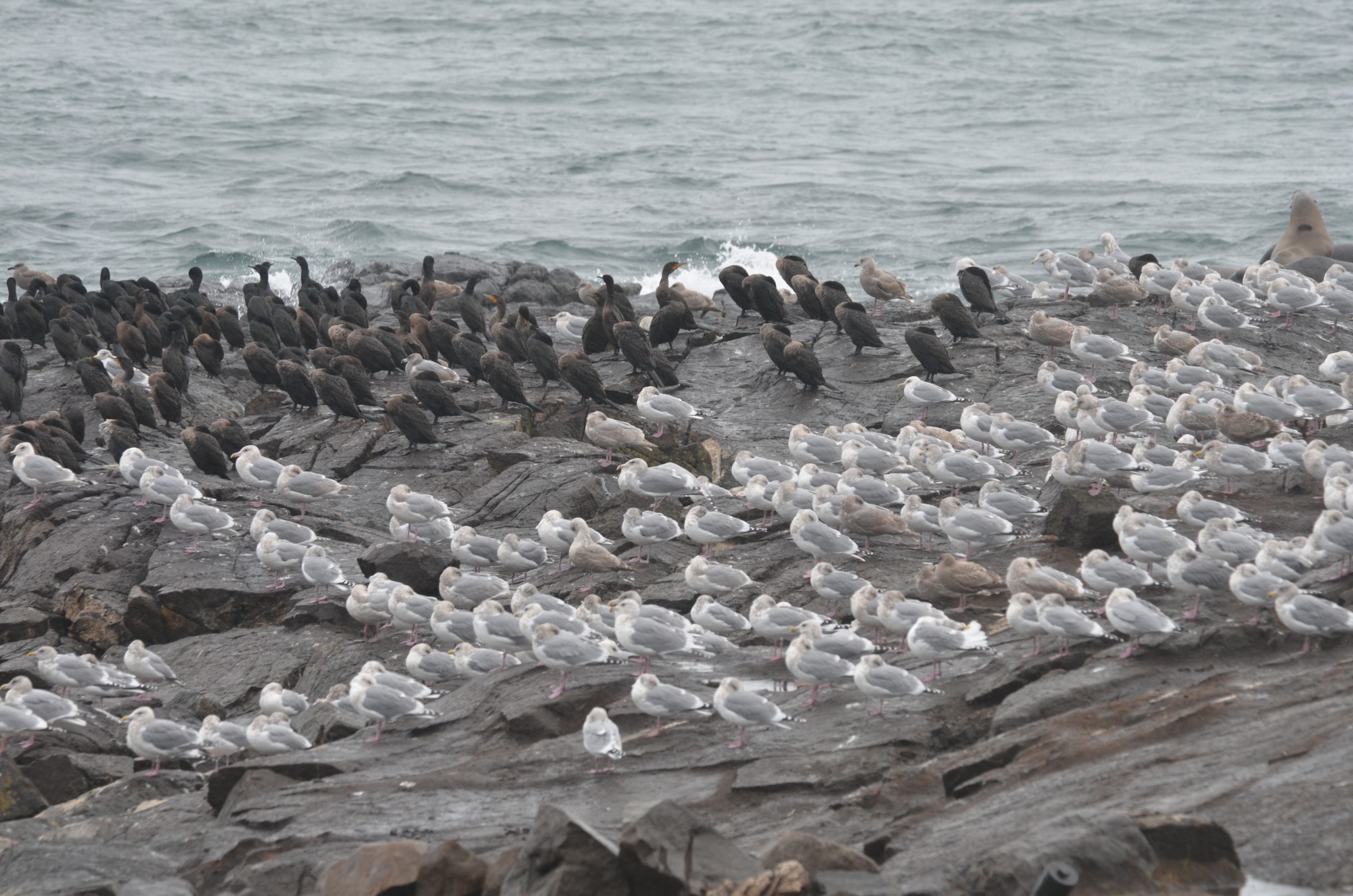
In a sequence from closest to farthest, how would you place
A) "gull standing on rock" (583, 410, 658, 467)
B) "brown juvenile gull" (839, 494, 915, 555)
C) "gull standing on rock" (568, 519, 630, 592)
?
"brown juvenile gull" (839, 494, 915, 555), "gull standing on rock" (568, 519, 630, 592), "gull standing on rock" (583, 410, 658, 467)

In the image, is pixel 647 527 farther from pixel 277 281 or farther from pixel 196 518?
pixel 277 281

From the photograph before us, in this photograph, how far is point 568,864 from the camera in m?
7.18

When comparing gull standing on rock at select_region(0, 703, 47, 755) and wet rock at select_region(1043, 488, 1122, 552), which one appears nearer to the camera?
gull standing on rock at select_region(0, 703, 47, 755)

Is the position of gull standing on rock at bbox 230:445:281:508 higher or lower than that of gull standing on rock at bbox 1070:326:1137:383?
lower

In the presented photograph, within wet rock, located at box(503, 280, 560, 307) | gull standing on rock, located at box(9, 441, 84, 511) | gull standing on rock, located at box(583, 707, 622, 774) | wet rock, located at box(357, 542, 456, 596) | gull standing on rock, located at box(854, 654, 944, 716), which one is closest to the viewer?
gull standing on rock, located at box(583, 707, 622, 774)

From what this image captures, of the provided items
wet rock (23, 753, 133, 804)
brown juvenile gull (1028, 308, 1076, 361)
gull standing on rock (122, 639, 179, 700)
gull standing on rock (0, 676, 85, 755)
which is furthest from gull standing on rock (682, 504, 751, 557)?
brown juvenile gull (1028, 308, 1076, 361)

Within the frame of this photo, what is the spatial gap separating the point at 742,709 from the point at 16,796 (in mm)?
5565

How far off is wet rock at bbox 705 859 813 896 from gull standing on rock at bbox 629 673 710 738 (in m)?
3.56

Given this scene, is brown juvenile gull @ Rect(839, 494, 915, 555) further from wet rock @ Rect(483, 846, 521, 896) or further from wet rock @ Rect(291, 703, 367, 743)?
wet rock @ Rect(483, 846, 521, 896)

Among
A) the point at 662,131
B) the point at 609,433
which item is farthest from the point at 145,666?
the point at 662,131

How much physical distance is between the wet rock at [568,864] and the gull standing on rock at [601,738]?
8.27 feet

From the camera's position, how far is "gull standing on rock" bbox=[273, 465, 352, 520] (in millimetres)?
16844

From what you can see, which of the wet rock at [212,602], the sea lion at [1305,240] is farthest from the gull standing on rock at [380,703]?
the sea lion at [1305,240]

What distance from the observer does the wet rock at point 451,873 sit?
305 inches
